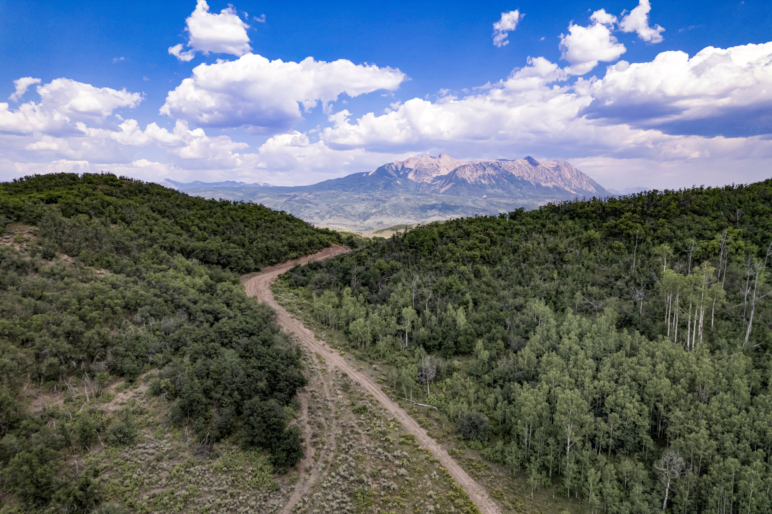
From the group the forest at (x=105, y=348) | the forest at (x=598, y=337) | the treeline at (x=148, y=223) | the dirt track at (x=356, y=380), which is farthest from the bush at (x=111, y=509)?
the treeline at (x=148, y=223)

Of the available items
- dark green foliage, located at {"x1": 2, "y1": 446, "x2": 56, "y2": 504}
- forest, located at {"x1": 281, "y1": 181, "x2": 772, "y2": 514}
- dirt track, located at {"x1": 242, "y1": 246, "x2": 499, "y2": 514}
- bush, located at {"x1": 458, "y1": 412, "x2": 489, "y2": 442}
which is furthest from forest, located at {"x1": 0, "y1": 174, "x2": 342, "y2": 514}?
forest, located at {"x1": 281, "y1": 181, "x2": 772, "y2": 514}

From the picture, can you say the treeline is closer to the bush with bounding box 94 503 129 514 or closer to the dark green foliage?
the dark green foliage

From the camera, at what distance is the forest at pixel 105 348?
70.8ft

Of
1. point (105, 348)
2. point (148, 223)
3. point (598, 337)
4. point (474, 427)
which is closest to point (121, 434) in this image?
point (105, 348)

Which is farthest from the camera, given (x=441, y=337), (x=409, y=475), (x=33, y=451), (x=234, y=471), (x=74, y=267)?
(x=441, y=337)

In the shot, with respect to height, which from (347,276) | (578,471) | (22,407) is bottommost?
(578,471)

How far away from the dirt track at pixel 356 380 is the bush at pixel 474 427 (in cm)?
264

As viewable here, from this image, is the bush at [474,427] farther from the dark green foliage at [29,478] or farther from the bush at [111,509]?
the dark green foliage at [29,478]

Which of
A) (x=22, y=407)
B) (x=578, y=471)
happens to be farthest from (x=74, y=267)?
(x=578, y=471)

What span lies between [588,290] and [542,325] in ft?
31.8

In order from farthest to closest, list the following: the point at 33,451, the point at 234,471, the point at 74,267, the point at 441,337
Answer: the point at 441,337, the point at 74,267, the point at 234,471, the point at 33,451

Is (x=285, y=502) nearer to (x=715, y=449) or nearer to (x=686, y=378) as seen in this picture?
(x=715, y=449)

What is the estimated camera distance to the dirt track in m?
24.4

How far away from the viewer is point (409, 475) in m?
26.1
